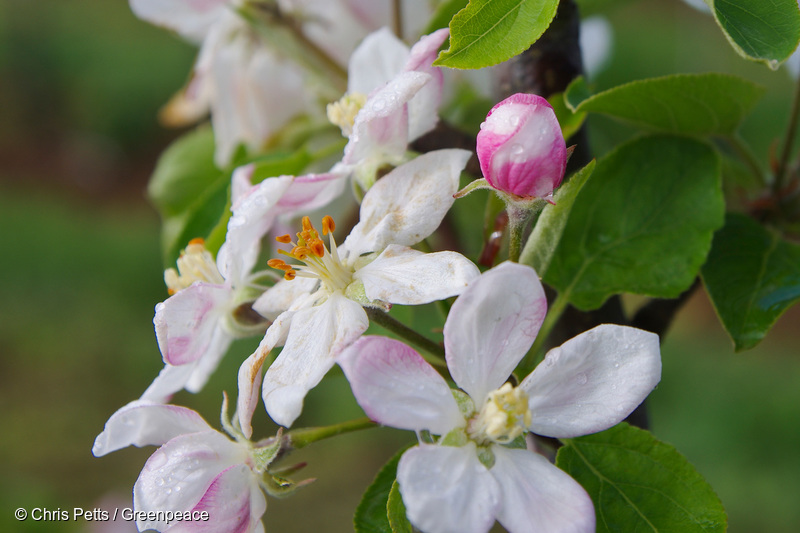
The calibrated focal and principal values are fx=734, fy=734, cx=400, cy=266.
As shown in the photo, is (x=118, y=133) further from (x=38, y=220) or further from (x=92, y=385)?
(x=92, y=385)

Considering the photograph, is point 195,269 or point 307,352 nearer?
point 307,352

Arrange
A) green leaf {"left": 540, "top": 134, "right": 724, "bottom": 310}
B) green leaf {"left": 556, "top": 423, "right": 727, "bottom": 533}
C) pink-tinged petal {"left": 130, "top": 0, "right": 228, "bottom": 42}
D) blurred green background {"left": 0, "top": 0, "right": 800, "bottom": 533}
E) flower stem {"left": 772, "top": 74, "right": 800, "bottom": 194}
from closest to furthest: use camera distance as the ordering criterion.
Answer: green leaf {"left": 556, "top": 423, "right": 727, "bottom": 533} < green leaf {"left": 540, "top": 134, "right": 724, "bottom": 310} < flower stem {"left": 772, "top": 74, "right": 800, "bottom": 194} < pink-tinged petal {"left": 130, "top": 0, "right": 228, "bottom": 42} < blurred green background {"left": 0, "top": 0, "right": 800, "bottom": 533}

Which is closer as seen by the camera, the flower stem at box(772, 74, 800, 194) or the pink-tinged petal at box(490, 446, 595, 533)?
the pink-tinged petal at box(490, 446, 595, 533)

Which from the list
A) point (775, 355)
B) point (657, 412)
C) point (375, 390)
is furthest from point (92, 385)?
point (375, 390)

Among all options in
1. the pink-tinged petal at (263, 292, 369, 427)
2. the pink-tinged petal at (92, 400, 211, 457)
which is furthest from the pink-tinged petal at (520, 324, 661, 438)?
the pink-tinged petal at (92, 400, 211, 457)

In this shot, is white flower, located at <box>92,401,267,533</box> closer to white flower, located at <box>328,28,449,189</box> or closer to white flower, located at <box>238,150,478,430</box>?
white flower, located at <box>238,150,478,430</box>

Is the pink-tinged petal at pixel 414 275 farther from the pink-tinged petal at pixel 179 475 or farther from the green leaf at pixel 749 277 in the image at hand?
the green leaf at pixel 749 277

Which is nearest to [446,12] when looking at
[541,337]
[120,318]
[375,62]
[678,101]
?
[375,62]

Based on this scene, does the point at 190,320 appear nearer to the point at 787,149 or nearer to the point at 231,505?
the point at 231,505
